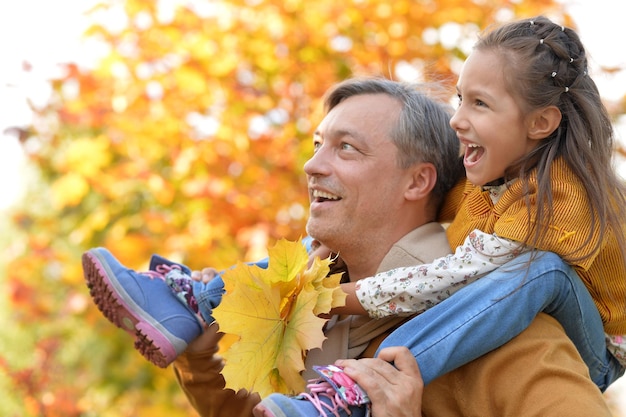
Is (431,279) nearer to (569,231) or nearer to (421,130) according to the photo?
(569,231)

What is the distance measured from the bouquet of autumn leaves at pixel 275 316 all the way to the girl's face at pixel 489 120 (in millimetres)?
523

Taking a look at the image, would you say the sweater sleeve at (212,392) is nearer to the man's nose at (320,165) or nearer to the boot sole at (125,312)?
the boot sole at (125,312)

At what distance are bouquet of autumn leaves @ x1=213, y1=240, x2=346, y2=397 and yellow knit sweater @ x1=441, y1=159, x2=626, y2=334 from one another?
0.46 m

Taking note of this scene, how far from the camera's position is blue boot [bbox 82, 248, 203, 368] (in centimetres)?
267

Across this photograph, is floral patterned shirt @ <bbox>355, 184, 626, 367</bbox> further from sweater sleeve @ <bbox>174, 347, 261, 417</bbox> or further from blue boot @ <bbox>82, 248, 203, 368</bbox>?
sweater sleeve @ <bbox>174, 347, 261, 417</bbox>

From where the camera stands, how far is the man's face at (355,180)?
264 cm

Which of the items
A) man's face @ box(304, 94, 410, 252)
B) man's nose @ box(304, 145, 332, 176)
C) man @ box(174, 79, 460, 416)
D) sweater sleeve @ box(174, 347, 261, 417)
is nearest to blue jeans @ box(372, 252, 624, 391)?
man @ box(174, 79, 460, 416)

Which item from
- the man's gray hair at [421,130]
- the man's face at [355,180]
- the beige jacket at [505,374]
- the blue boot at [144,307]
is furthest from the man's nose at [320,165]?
the blue boot at [144,307]

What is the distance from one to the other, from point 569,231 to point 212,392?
144 cm

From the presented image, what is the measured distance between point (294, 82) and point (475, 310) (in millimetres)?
2882

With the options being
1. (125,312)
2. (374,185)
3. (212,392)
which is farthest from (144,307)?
(374,185)

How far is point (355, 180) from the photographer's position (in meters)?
2.64

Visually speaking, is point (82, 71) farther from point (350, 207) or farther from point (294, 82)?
point (350, 207)

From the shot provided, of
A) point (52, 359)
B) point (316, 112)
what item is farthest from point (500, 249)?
point (52, 359)
